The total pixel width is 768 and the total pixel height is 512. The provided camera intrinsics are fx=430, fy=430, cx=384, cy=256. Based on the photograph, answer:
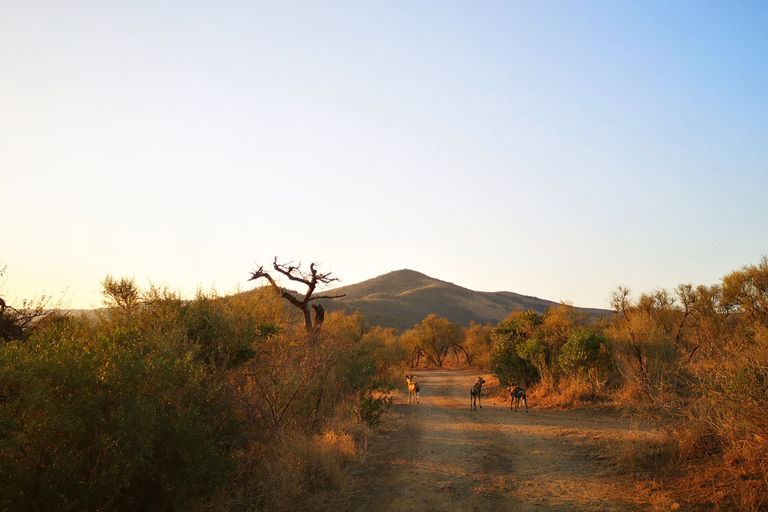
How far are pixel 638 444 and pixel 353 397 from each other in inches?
296

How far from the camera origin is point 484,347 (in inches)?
1481

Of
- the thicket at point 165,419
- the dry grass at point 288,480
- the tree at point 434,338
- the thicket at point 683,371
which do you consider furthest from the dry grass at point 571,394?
the tree at point 434,338

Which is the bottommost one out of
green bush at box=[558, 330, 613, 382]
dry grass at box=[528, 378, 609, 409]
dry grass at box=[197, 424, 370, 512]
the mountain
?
dry grass at box=[528, 378, 609, 409]

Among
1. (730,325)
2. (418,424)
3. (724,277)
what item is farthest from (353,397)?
(724,277)

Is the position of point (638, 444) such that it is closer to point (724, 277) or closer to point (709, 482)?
point (709, 482)

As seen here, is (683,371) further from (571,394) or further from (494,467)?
(494,467)

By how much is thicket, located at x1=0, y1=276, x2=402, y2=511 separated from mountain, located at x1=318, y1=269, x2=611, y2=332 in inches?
2224

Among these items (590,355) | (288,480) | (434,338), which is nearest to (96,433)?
(288,480)

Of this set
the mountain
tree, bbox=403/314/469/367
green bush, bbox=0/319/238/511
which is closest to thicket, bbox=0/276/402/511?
green bush, bbox=0/319/238/511

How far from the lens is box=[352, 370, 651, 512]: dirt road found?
6332 millimetres

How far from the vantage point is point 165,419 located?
467 cm

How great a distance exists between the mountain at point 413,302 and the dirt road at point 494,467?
5440 cm

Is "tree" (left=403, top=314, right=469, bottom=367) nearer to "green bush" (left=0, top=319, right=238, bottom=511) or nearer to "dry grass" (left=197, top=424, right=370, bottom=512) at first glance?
"dry grass" (left=197, top=424, right=370, bottom=512)

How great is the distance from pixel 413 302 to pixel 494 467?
287 ft
